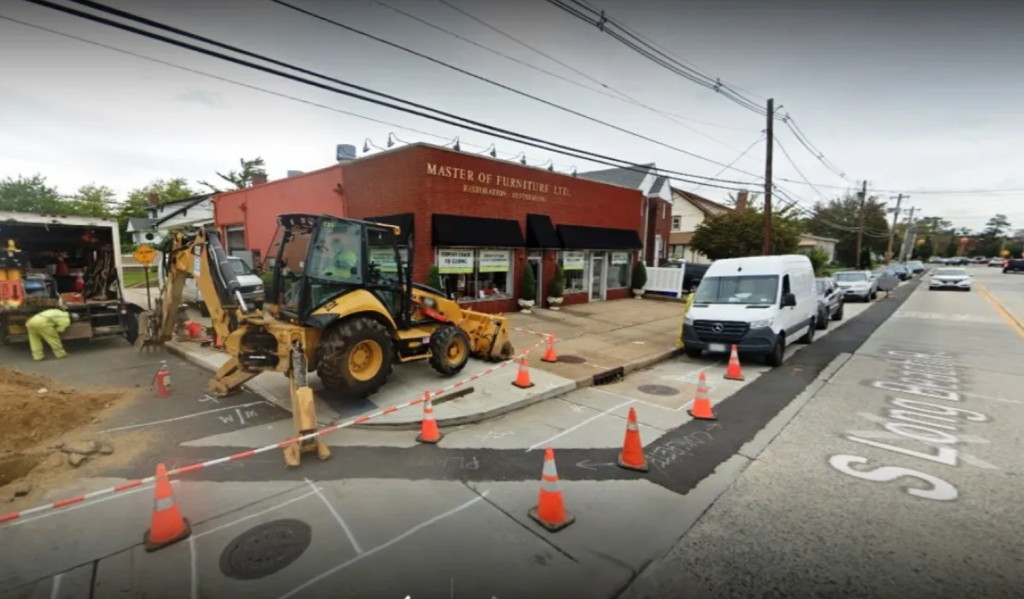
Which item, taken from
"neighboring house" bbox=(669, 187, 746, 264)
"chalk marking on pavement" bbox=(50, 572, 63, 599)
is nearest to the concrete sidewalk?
"chalk marking on pavement" bbox=(50, 572, 63, 599)

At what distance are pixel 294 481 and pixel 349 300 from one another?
9.12 ft

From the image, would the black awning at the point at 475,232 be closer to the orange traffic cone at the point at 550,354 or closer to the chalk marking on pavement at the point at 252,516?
the orange traffic cone at the point at 550,354

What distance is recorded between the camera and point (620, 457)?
4855 millimetres

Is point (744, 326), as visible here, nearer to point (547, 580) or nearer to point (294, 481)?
point (547, 580)

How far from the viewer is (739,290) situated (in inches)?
399

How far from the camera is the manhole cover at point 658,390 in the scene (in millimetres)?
7605

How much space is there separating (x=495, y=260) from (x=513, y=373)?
7496 mm

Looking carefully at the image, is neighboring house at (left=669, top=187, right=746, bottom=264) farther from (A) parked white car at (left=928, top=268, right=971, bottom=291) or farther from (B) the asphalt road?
(B) the asphalt road

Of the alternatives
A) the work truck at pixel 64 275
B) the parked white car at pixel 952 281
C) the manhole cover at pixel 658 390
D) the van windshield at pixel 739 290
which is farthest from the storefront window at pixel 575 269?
the parked white car at pixel 952 281

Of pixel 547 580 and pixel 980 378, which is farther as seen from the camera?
pixel 980 378

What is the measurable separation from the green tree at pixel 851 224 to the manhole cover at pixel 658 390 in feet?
187

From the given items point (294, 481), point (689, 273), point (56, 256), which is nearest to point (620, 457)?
point (294, 481)

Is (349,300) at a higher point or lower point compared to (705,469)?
higher

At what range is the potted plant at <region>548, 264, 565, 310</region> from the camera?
16.8 meters
